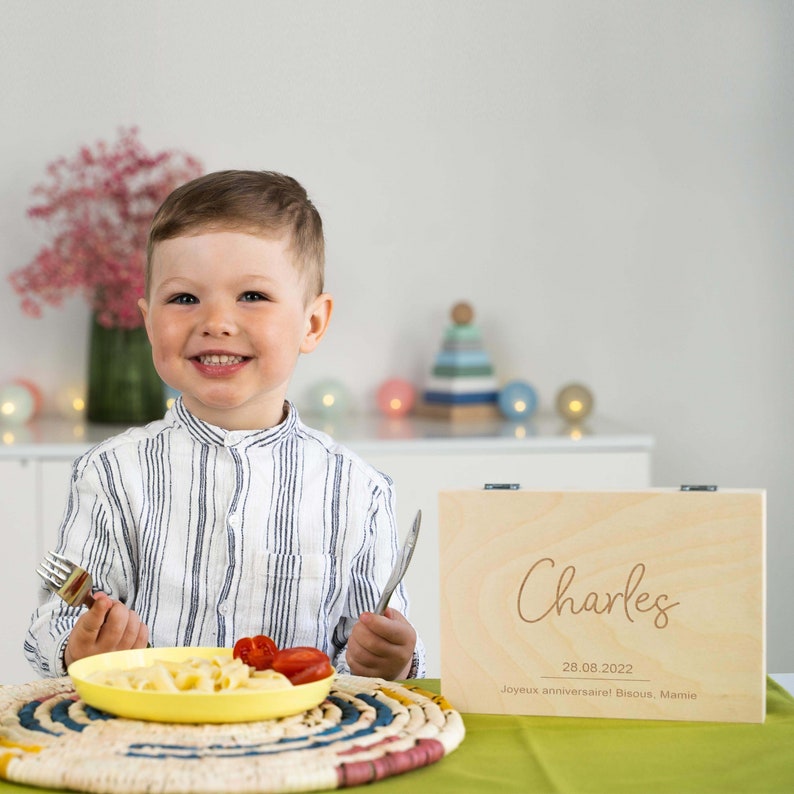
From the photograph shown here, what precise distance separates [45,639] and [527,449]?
56.8 inches

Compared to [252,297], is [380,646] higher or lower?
lower

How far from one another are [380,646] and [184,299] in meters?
0.38

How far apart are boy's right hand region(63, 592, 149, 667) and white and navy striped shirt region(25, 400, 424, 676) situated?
0.15m

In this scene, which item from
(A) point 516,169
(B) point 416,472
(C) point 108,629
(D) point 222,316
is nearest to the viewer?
(C) point 108,629

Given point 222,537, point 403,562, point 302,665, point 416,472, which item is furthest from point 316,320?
point 416,472

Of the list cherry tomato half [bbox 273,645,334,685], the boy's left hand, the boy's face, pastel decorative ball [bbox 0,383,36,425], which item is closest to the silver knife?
→ the boy's left hand

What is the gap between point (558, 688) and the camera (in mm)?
915

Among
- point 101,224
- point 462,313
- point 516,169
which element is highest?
point 516,169

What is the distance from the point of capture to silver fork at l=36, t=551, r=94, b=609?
103cm

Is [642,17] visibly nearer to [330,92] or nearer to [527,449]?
[330,92]

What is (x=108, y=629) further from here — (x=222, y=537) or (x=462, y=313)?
(x=462, y=313)

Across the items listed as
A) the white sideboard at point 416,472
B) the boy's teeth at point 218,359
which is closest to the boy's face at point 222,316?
the boy's teeth at point 218,359

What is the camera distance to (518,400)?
2.72m

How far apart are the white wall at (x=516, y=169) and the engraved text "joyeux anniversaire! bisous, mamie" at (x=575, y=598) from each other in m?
1.93
